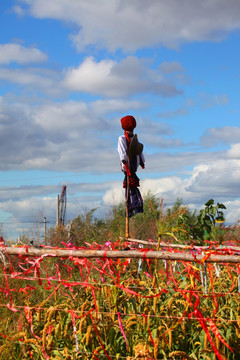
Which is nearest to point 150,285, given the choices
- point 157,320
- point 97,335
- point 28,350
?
point 157,320

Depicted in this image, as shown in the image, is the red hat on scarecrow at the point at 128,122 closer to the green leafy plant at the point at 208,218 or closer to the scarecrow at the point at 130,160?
the scarecrow at the point at 130,160

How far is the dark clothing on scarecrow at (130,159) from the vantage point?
6.58 m

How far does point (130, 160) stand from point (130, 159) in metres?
0.03

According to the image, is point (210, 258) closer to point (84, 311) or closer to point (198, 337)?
point (198, 337)

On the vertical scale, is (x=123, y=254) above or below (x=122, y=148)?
below

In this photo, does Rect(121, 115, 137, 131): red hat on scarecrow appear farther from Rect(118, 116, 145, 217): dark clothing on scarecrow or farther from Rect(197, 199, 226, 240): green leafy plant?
Rect(197, 199, 226, 240): green leafy plant

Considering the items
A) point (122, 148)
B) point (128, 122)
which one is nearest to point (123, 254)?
point (122, 148)

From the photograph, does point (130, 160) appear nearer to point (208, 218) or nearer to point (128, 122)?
point (128, 122)

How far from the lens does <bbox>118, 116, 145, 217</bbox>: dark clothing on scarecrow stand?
21.6 ft

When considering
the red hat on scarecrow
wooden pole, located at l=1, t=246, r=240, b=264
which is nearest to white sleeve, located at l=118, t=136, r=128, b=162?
the red hat on scarecrow

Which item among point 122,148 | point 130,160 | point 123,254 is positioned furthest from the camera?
point 130,160

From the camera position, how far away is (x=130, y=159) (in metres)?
6.67

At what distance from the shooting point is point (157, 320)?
3537mm

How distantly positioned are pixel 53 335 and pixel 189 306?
3.80 ft
